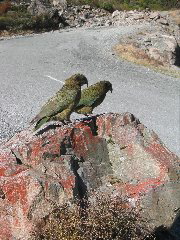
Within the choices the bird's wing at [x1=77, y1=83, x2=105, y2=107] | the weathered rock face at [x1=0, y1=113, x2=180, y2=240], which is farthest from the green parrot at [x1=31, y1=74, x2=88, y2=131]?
the bird's wing at [x1=77, y1=83, x2=105, y2=107]

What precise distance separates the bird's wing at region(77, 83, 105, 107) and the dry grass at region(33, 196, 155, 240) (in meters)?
2.43

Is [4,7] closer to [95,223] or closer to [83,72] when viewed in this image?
[83,72]

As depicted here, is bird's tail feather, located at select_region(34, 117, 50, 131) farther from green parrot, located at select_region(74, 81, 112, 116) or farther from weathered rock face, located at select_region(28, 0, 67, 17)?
weathered rock face, located at select_region(28, 0, 67, 17)

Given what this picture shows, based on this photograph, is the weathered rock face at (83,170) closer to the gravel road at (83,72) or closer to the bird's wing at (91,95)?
the bird's wing at (91,95)

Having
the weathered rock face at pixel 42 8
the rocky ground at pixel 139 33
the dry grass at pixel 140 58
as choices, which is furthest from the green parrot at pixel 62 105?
the weathered rock face at pixel 42 8

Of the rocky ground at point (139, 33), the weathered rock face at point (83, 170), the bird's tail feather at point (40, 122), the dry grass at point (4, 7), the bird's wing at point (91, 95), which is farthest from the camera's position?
the dry grass at point (4, 7)

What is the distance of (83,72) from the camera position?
19.4m

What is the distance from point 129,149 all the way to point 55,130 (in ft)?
3.80

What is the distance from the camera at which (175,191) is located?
697 centimetres

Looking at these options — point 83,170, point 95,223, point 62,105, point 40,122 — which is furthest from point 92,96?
point 95,223

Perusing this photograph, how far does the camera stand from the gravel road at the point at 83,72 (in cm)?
1420

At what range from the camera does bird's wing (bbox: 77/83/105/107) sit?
8.40 meters

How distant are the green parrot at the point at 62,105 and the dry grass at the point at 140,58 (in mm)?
13412

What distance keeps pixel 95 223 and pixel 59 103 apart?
7.75ft
